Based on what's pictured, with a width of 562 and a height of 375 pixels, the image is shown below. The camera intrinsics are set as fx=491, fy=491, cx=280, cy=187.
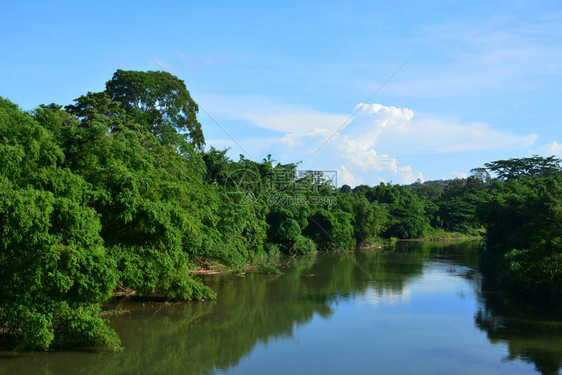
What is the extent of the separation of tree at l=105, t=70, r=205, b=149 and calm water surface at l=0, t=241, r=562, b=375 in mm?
15321

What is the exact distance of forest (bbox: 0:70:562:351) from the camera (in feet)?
39.2

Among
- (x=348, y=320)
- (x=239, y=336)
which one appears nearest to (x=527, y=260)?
(x=348, y=320)

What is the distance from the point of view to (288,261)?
119ft

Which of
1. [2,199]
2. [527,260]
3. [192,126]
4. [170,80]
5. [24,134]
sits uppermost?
[170,80]

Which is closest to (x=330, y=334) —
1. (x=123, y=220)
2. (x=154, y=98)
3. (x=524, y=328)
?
(x=524, y=328)

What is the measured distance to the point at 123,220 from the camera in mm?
15258

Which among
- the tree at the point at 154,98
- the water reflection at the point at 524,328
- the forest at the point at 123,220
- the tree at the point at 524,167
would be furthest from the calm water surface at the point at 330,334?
the tree at the point at 524,167

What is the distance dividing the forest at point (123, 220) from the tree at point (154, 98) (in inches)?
3.5

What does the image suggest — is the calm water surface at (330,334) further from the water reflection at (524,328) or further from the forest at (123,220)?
the forest at (123,220)

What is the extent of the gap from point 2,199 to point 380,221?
1823 inches

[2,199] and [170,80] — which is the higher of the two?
[170,80]

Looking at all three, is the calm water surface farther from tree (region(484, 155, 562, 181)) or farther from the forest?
tree (region(484, 155, 562, 181))

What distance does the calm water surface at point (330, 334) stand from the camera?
12969 millimetres

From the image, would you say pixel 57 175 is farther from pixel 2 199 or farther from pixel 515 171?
pixel 515 171
